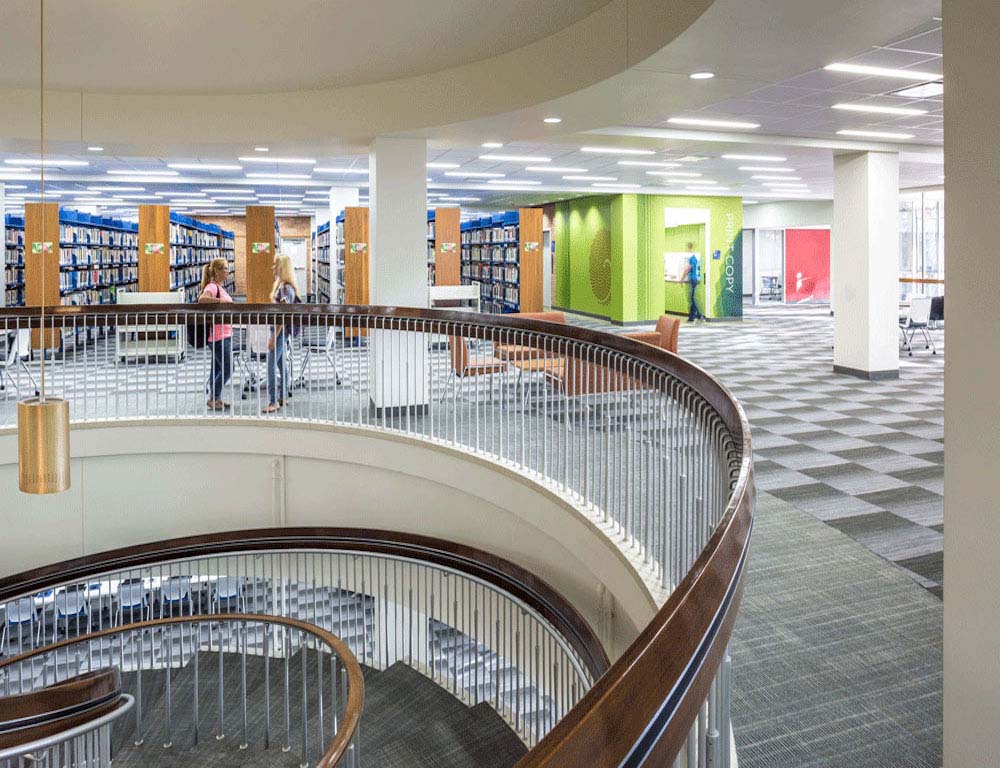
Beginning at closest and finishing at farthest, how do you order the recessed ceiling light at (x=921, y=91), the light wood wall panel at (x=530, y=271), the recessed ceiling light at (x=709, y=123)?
the recessed ceiling light at (x=921, y=91) → the recessed ceiling light at (x=709, y=123) → the light wood wall panel at (x=530, y=271)

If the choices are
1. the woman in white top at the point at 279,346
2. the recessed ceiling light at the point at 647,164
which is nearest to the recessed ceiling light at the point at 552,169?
the recessed ceiling light at the point at 647,164

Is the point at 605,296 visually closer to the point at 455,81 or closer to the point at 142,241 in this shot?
the point at 142,241

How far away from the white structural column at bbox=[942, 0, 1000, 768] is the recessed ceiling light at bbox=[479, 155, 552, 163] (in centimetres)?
1018

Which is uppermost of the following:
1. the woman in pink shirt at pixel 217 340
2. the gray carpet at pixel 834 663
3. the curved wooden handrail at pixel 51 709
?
the woman in pink shirt at pixel 217 340

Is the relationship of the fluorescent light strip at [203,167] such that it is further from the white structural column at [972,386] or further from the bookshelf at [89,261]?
the white structural column at [972,386]

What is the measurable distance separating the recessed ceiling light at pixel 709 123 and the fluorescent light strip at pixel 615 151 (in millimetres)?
1996

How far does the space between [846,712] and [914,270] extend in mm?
20563

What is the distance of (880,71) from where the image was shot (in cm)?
721

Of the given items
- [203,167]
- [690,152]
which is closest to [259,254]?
[203,167]

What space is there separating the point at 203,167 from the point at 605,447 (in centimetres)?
1117

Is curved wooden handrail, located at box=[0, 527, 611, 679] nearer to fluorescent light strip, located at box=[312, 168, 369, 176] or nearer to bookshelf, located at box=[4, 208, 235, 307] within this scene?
bookshelf, located at box=[4, 208, 235, 307]

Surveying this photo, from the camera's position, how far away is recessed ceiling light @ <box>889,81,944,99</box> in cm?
778

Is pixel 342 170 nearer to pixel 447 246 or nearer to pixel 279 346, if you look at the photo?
pixel 447 246

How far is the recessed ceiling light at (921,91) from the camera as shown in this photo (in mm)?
7777
